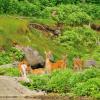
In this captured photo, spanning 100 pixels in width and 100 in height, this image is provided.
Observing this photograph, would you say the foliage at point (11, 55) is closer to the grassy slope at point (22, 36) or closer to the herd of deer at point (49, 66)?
the herd of deer at point (49, 66)

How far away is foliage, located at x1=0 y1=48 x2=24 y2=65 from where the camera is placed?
7412 cm

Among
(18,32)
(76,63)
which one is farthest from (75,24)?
(76,63)

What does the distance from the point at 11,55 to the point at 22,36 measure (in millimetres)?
6452

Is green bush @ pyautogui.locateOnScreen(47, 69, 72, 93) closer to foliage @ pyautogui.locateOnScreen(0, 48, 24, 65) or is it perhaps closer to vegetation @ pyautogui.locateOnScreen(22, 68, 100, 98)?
vegetation @ pyautogui.locateOnScreen(22, 68, 100, 98)

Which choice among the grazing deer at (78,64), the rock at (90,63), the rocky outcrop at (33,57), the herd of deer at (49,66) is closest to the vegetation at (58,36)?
the rock at (90,63)

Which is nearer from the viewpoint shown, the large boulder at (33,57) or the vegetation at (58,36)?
the vegetation at (58,36)

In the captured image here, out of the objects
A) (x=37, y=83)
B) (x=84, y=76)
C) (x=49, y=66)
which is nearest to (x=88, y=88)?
(x=84, y=76)

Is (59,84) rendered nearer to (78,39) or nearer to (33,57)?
(33,57)

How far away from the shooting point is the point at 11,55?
7625cm

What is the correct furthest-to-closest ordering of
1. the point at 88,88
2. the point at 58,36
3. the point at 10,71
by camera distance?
1. the point at 58,36
2. the point at 10,71
3. the point at 88,88

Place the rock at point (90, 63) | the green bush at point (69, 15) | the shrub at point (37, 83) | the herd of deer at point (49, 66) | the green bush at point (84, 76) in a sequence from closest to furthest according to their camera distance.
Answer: the green bush at point (84, 76) → the shrub at point (37, 83) → the herd of deer at point (49, 66) → the rock at point (90, 63) → the green bush at point (69, 15)

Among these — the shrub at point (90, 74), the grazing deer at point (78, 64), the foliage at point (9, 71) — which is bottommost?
the grazing deer at point (78, 64)

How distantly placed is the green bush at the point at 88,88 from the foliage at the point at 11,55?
22.1 metres

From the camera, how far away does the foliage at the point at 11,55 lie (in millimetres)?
74125
